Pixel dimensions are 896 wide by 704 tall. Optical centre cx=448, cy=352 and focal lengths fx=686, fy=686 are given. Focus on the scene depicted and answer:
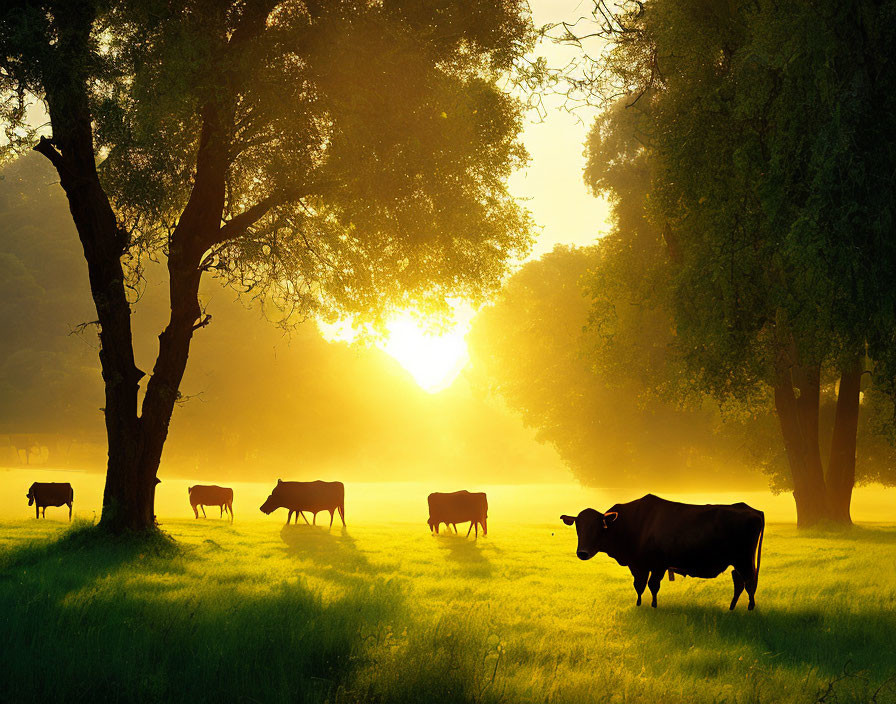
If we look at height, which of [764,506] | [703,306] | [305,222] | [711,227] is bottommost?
[764,506]

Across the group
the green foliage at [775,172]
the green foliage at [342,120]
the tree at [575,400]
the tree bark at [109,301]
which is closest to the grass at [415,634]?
the tree bark at [109,301]

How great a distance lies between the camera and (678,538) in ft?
31.9

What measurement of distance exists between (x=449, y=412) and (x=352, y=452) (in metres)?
27.9

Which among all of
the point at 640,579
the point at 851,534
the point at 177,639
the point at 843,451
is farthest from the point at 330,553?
the point at 843,451

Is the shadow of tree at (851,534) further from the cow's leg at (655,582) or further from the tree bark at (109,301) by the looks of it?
the tree bark at (109,301)

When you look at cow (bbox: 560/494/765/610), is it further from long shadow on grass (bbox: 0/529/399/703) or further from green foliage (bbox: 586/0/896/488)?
long shadow on grass (bbox: 0/529/399/703)

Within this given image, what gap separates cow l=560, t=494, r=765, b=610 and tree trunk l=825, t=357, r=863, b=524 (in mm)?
17125

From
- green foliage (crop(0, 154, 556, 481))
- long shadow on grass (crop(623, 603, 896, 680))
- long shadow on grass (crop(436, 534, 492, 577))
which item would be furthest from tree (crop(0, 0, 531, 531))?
green foliage (crop(0, 154, 556, 481))

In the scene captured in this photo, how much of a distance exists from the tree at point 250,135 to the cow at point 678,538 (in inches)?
354

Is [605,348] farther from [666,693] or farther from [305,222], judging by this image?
[666,693]

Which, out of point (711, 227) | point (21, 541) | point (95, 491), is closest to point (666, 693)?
point (711, 227)

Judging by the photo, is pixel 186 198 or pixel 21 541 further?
pixel 186 198

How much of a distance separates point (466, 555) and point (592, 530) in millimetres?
8093

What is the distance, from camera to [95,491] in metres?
38.1
